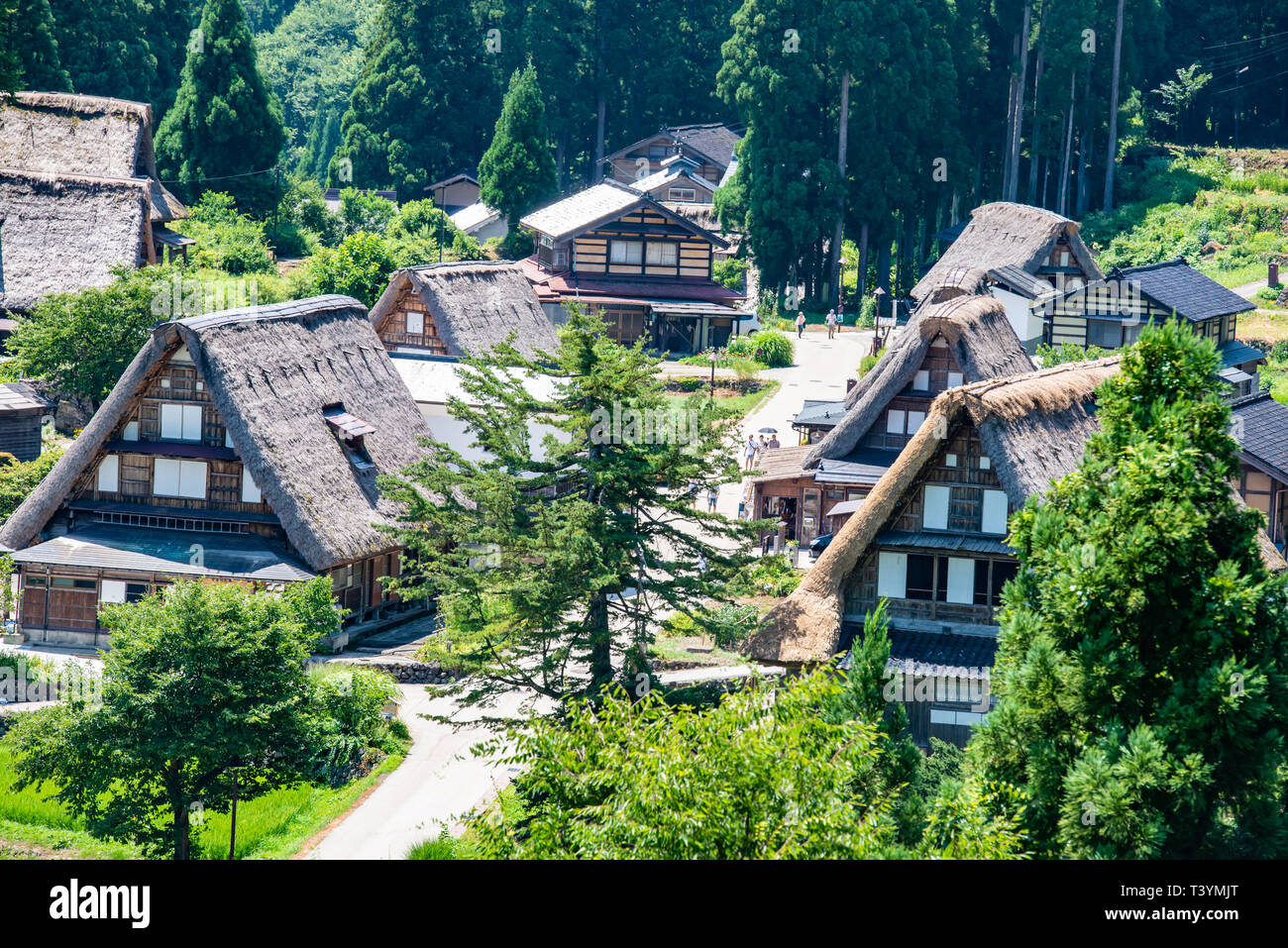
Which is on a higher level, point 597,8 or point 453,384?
point 597,8

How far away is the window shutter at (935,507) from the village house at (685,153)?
2299 inches

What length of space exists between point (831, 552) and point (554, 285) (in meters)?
39.1

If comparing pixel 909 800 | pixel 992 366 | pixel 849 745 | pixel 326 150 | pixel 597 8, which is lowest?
pixel 909 800

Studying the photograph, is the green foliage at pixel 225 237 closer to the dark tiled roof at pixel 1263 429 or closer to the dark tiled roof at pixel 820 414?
the dark tiled roof at pixel 820 414

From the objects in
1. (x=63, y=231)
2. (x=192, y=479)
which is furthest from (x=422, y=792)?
(x=63, y=231)

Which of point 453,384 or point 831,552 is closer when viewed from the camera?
point 831,552

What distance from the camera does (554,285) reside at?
66188mm

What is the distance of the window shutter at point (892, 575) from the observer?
2955 centimetres

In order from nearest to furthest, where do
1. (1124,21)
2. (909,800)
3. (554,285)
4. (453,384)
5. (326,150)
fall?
(909,800), (453,384), (554,285), (1124,21), (326,150)

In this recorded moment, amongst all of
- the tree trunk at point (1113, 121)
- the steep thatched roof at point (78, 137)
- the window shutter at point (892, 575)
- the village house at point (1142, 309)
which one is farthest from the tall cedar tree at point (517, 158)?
the window shutter at point (892, 575)

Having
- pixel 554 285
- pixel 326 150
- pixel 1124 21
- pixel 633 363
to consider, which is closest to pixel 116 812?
pixel 633 363

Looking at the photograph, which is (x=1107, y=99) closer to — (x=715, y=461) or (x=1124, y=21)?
(x=1124, y=21)

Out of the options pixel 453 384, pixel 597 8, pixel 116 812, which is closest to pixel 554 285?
pixel 453 384
